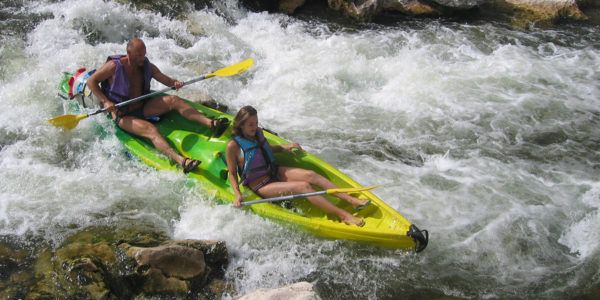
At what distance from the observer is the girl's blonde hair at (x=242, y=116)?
14.6ft

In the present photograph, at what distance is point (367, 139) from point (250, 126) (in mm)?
2307

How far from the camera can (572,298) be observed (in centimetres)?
428

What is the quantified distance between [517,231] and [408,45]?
451cm

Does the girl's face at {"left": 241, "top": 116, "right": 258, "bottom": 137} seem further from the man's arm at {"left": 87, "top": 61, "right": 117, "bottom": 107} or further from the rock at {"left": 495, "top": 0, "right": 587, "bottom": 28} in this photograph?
the rock at {"left": 495, "top": 0, "right": 587, "bottom": 28}

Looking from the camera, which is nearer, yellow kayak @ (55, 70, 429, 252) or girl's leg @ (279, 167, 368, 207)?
yellow kayak @ (55, 70, 429, 252)

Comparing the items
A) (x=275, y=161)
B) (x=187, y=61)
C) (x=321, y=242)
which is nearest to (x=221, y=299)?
(x=321, y=242)

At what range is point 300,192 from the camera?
4664 millimetres

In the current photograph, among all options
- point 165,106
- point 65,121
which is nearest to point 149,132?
point 165,106

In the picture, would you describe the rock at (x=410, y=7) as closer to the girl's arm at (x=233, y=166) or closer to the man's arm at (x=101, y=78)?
the man's arm at (x=101, y=78)

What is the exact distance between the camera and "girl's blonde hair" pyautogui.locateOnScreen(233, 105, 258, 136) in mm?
4441

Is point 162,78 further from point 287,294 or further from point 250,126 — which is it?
point 287,294

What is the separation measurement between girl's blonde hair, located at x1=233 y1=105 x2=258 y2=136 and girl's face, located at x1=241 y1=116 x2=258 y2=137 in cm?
2

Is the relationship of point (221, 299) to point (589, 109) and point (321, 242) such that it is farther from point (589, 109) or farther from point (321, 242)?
point (589, 109)

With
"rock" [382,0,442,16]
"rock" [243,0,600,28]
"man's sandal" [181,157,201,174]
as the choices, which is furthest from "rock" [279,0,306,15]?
"man's sandal" [181,157,201,174]
